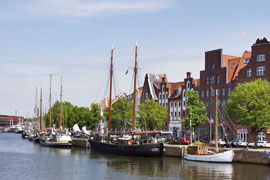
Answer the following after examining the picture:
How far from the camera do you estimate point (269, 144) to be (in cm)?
8156

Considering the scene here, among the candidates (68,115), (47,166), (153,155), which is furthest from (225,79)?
(68,115)

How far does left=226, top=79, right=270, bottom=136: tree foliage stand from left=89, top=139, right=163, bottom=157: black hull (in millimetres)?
15325

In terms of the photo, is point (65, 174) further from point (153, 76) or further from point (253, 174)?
point (153, 76)

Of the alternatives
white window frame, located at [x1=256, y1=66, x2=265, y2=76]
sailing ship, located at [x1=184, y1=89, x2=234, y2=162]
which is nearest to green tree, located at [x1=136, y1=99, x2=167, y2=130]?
white window frame, located at [x1=256, y1=66, x2=265, y2=76]

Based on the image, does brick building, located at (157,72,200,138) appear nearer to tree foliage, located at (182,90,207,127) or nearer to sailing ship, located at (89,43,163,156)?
tree foliage, located at (182,90,207,127)

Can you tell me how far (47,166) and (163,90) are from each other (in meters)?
74.8

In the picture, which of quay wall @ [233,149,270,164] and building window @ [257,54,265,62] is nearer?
quay wall @ [233,149,270,164]

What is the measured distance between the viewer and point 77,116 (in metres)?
150

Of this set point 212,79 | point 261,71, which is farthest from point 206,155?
point 212,79

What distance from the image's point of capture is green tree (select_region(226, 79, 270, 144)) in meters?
71.4

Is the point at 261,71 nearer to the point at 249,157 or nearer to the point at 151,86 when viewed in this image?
the point at 249,157

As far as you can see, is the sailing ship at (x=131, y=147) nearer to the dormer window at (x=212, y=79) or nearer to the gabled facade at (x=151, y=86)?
the dormer window at (x=212, y=79)

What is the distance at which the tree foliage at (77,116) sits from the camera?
132 metres

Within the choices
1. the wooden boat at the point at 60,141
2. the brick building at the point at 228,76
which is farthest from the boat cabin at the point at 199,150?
the wooden boat at the point at 60,141
